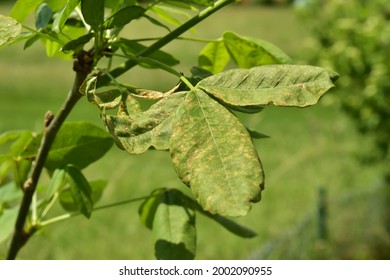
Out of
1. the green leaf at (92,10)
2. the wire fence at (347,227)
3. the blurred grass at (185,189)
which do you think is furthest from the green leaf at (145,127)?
the wire fence at (347,227)

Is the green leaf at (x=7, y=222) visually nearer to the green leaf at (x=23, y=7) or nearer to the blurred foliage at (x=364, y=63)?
the green leaf at (x=23, y=7)

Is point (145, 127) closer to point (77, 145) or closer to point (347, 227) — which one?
point (77, 145)

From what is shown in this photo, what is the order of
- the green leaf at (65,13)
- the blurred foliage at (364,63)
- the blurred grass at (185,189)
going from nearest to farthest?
1. the green leaf at (65,13)
2. the blurred foliage at (364,63)
3. the blurred grass at (185,189)

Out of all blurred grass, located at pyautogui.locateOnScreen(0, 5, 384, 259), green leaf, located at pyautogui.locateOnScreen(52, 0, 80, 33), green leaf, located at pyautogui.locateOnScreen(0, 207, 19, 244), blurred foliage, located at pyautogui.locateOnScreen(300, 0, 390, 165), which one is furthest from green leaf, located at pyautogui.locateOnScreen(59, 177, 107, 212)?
blurred foliage, located at pyautogui.locateOnScreen(300, 0, 390, 165)

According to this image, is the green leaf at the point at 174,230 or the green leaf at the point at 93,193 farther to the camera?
the green leaf at the point at 93,193

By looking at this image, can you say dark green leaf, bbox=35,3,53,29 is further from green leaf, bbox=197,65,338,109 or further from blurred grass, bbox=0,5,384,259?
blurred grass, bbox=0,5,384,259
